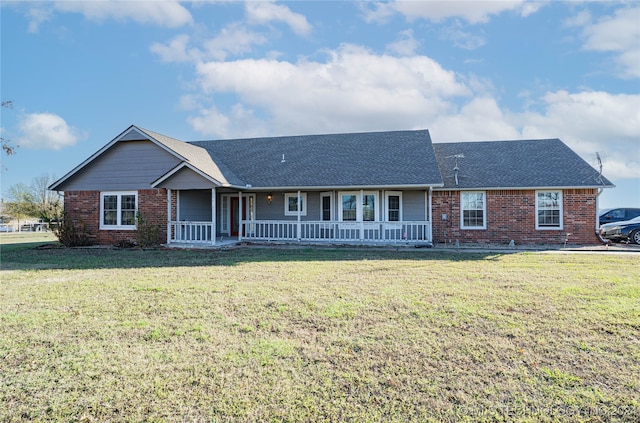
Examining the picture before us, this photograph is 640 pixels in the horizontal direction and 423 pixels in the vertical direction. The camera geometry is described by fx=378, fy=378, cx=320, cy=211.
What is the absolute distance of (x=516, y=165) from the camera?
1756cm

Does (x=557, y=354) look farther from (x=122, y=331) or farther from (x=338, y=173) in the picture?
(x=338, y=173)

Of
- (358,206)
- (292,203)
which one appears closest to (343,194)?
(358,206)

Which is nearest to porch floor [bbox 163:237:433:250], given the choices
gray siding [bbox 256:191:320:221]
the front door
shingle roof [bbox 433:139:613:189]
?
gray siding [bbox 256:191:320:221]

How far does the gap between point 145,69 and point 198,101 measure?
16.5ft

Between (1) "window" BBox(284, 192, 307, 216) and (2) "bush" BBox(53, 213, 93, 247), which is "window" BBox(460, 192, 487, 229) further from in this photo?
(2) "bush" BBox(53, 213, 93, 247)

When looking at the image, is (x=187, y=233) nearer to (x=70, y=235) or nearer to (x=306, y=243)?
(x=70, y=235)

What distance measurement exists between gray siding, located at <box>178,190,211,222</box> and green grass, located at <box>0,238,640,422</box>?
28.4 feet

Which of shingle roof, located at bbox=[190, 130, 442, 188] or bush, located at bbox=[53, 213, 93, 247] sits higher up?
shingle roof, located at bbox=[190, 130, 442, 188]

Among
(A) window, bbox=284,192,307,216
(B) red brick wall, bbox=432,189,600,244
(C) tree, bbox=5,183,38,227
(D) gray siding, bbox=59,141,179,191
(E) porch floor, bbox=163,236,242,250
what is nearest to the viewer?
(E) porch floor, bbox=163,236,242,250

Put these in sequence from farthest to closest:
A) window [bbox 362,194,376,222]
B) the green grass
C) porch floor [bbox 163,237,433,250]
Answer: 1. window [bbox 362,194,376,222]
2. porch floor [bbox 163,237,433,250]
3. the green grass

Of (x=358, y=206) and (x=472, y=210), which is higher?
(x=358, y=206)

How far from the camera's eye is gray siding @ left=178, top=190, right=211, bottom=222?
17.2m

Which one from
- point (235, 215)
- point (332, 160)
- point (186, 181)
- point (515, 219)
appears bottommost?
point (515, 219)

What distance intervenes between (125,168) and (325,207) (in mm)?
9252
